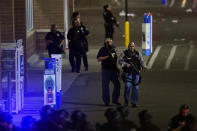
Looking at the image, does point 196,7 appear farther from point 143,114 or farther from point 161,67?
point 143,114

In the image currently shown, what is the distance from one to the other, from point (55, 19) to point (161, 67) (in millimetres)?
6602

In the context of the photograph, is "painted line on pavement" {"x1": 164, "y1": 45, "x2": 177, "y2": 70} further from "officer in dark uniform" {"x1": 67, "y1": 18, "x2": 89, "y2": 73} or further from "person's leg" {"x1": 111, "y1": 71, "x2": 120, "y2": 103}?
"person's leg" {"x1": 111, "y1": 71, "x2": 120, "y2": 103}

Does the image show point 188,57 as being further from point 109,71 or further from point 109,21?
point 109,71

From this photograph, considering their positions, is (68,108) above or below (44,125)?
below

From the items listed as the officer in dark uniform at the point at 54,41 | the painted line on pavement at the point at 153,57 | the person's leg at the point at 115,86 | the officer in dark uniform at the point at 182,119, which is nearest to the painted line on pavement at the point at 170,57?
the painted line on pavement at the point at 153,57

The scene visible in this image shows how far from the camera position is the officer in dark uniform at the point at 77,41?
26188 millimetres

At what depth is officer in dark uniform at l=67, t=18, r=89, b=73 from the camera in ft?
85.9

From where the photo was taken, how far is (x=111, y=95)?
71.2 ft

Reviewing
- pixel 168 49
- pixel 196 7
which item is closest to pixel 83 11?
pixel 196 7

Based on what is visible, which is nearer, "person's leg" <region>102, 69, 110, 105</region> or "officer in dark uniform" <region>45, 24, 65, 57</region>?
"person's leg" <region>102, 69, 110, 105</region>

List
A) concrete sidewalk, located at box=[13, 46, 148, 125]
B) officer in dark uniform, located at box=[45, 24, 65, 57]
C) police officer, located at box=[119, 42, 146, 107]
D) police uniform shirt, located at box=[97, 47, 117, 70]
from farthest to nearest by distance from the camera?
officer in dark uniform, located at box=[45, 24, 65, 57]
police uniform shirt, located at box=[97, 47, 117, 70]
police officer, located at box=[119, 42, 146, 107]
concrete sidewalk, located at box=[13, 46, 148, 125]

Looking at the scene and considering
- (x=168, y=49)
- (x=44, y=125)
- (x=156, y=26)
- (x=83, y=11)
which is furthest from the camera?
(x=83, y=11)

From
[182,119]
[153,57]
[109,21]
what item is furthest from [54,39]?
[182,119]

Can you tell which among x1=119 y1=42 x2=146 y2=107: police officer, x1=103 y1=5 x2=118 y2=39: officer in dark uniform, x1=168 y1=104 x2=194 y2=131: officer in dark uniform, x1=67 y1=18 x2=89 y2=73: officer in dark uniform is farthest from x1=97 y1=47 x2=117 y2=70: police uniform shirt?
x1=103 y1=5 x2=118 y2=39: officer in dark uniform
